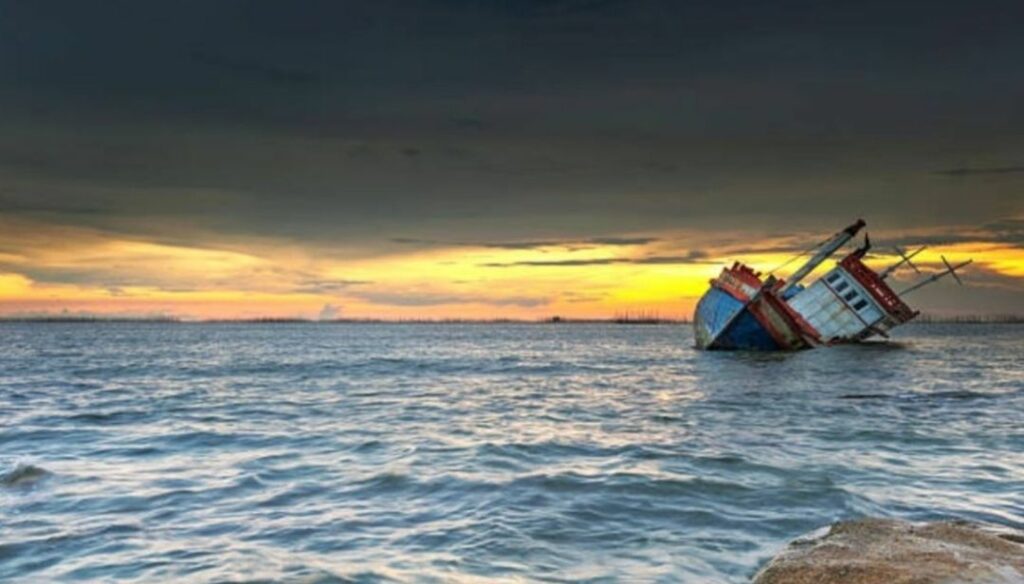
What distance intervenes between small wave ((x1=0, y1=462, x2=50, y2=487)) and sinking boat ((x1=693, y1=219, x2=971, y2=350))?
3530 centimetres

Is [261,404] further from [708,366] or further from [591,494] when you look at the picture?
[708,366]

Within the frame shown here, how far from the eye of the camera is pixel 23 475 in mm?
11180

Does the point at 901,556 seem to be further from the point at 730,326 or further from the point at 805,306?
the point at 805,306

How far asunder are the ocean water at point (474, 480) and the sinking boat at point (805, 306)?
1820 centimetres

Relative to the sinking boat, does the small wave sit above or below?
below

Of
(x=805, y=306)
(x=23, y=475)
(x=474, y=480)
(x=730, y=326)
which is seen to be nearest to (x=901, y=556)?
(x=474, y=480)

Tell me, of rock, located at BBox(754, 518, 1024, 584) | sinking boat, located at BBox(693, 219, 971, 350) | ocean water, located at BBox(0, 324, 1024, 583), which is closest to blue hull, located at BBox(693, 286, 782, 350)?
sinking boat, located at BBox(693, 219, 971, 350)

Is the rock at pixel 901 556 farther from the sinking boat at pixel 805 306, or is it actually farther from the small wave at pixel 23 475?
the sinking boat at pixel 805 306

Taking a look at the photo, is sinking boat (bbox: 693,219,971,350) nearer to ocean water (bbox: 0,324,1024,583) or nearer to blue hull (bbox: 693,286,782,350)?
blue hull (bbox: 693,286,782,350)

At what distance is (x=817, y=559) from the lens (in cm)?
609

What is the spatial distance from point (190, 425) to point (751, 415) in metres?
12.5

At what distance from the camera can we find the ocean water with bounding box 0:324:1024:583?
721 cm

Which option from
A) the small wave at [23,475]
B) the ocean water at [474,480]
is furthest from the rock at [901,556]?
the small wave at [23,475]

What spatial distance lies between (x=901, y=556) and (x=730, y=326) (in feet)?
126
